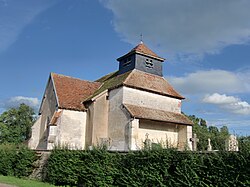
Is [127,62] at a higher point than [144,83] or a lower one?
higher

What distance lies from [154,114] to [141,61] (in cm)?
685

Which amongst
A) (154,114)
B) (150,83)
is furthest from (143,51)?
(154,114)

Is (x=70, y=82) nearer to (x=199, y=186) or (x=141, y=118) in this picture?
(x=141, y=118)

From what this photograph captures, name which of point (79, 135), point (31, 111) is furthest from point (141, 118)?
point (31, 111)

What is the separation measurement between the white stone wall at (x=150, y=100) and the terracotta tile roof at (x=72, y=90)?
5.41 metres

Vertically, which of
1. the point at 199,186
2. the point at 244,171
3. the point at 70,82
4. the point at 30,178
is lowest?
the point at 30,178

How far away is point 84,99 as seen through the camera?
3020 cm

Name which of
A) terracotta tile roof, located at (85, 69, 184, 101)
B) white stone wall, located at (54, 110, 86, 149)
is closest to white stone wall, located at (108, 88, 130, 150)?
terracotta tile roof, located at (85, 69, 184, 101)

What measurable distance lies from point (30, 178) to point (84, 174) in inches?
272

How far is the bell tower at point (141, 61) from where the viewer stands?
99.1 ft

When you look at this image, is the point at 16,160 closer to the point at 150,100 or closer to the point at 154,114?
the point at 154,114

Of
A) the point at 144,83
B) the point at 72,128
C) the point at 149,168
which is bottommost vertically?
the point at 149,168

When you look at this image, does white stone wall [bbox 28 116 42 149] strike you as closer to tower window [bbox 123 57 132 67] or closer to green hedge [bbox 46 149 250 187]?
tower window [bbox 123 57 132 67]

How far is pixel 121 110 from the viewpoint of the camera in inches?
1038
